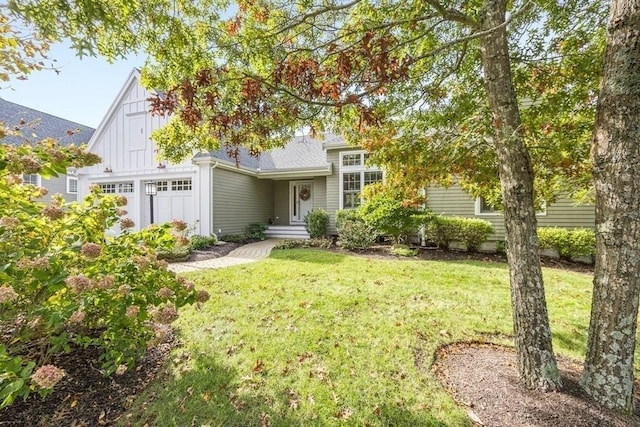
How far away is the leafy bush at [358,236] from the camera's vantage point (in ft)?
31.5

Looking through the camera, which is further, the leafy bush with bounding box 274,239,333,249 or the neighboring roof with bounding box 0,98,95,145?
the neighboring roof with bounding box 0,98,95,145

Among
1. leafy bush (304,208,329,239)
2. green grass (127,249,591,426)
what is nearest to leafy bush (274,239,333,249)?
leafy bush (304,208,329,239)

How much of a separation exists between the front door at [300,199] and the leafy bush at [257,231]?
2.14 metres

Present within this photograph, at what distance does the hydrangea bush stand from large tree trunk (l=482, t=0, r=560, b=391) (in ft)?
9.04

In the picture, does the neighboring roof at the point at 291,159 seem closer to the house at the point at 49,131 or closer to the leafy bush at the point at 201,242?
the leafy bush at the point at 201,242

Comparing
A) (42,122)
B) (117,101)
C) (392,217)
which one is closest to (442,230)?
(392,217)

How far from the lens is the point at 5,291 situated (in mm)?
Result: 1739

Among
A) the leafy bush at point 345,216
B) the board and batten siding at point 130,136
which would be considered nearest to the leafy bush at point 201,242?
the board and batten siding at point 130,136

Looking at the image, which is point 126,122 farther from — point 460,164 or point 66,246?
point 460,164

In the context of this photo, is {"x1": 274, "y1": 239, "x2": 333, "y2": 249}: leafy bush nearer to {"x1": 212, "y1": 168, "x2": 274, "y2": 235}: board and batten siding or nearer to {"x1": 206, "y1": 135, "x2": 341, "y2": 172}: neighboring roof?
{"x1": 212, "y1": 168, "x2": 274, "y2": 235}: board and batten siding

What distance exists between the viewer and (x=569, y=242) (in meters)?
8.00

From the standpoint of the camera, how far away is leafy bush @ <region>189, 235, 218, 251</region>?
31.8ft

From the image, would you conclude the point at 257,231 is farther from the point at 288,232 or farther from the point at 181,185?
the point at 181,185

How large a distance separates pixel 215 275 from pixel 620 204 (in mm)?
6374
